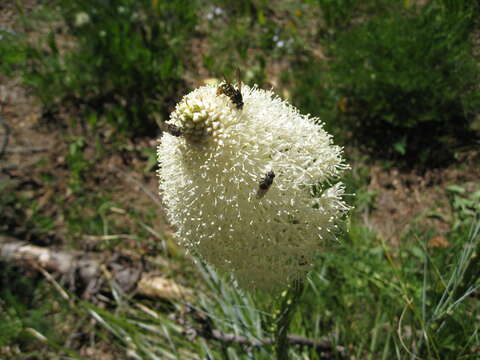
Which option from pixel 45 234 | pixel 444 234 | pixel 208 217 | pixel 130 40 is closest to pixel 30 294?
pixel 45 234

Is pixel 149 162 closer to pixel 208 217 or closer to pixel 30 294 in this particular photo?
pixel 30 294

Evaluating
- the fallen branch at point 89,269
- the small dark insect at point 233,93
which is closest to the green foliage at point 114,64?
the fallen branch at point 89,269

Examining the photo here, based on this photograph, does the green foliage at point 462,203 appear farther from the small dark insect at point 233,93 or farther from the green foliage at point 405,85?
the small dark insect at point 233,93

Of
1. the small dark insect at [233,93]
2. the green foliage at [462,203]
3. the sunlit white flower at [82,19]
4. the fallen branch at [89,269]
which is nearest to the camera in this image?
the small dark insect at [233,93]

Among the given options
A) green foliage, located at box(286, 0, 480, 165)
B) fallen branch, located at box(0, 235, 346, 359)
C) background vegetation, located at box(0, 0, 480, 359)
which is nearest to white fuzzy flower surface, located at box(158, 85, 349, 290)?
background vegetation, located at box(0, 0, 480, 359)

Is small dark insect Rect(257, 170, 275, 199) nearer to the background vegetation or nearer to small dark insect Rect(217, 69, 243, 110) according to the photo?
small dark insect Rect(217, 69, 243, 110)
